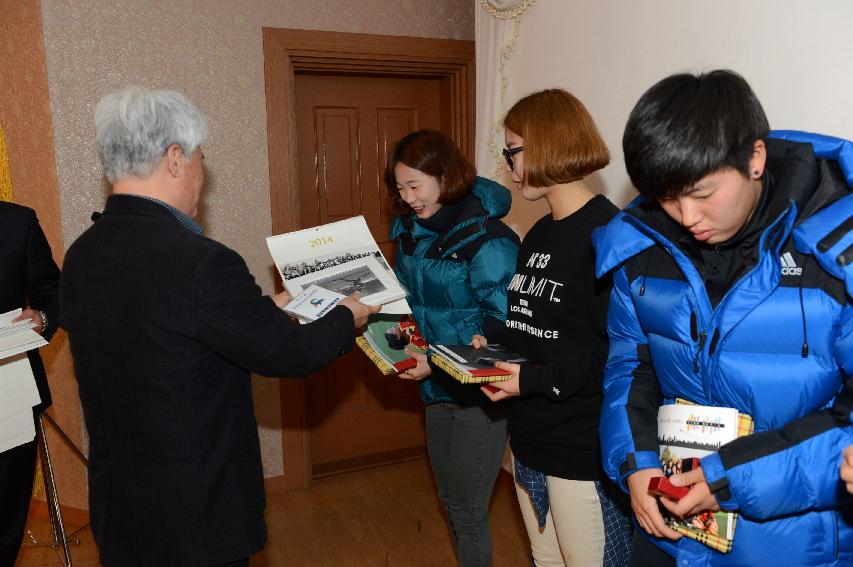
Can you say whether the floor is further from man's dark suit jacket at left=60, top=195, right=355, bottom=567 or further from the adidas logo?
the adidas logo

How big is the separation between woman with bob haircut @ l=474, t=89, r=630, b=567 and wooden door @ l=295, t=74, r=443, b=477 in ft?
6.46

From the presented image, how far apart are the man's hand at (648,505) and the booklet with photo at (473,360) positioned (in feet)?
1.66

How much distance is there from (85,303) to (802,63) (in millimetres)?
1867

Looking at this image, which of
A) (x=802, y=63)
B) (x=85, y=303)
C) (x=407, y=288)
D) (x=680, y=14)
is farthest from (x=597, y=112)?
(x=85, y=303)

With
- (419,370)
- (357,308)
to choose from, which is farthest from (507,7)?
(357,308)

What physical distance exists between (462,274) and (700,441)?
3.31ft

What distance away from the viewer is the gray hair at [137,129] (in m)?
1.40

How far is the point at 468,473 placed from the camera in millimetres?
2105

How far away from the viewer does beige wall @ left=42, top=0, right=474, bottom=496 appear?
2984 millimetres

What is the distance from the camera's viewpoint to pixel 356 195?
145 inches

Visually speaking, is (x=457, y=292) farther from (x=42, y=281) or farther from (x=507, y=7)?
(x=507, y=7)

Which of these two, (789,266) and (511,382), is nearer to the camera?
(789,266)

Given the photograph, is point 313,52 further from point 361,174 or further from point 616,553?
point 616,553

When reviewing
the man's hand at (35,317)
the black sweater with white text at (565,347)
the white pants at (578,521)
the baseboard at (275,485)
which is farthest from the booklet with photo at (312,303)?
the baseboard at (275,485)
